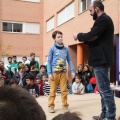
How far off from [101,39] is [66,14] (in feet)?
48.0

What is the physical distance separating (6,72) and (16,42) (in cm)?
1196

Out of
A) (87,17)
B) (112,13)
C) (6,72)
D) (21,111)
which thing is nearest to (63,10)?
(87,17)

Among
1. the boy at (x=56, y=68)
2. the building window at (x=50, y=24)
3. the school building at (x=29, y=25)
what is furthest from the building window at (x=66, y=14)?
the boy at (x=56, y=68)

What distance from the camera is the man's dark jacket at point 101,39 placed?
140 inches

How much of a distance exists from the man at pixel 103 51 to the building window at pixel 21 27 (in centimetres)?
1897

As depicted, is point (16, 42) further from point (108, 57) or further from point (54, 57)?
point (108, 57)

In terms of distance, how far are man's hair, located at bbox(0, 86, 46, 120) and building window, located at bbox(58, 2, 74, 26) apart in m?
16.0

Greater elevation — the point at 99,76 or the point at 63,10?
the point at 63,10

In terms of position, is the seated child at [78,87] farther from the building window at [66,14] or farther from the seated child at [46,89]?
the building window at [66,14]

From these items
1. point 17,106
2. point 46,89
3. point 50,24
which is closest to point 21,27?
point 50,24

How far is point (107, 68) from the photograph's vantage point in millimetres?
3643

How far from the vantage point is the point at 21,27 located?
22.3 meters

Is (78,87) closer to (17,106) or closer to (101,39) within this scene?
(101,39)

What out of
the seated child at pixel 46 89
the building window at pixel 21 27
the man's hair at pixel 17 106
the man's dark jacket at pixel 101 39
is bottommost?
the seated child at pixel 46 89
